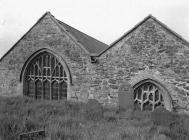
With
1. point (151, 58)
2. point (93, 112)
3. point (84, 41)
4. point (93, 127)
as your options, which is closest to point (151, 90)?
point (151, 58)

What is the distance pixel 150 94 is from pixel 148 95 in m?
0.11

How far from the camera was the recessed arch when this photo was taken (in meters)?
10.0

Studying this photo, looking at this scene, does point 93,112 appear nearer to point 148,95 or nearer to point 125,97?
point 125,97

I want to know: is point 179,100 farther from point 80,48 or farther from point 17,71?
point 17,71

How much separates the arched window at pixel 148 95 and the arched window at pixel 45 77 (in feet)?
13.5

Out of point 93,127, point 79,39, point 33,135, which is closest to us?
point 33,135

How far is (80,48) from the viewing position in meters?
11.8

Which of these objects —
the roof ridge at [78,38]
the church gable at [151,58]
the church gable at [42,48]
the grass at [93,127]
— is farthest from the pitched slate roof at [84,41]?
the grass at [93,127]

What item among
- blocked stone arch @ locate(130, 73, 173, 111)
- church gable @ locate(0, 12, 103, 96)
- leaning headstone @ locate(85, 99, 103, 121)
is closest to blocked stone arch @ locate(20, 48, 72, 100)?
church gable @ locate(0, 12, 103, 96)

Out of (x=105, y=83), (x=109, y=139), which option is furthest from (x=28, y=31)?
(x=109, y=139)

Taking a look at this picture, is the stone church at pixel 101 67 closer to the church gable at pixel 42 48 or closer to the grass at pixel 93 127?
the church gable at pixel 42 48

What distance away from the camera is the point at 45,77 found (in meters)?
13.0

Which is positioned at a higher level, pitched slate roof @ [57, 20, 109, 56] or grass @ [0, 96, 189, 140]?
pitched slate roof @ [57, 20, 109, 56]

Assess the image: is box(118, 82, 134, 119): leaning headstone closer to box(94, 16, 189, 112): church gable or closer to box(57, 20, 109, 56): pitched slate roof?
box(94, 16, 189, 112): church gable
